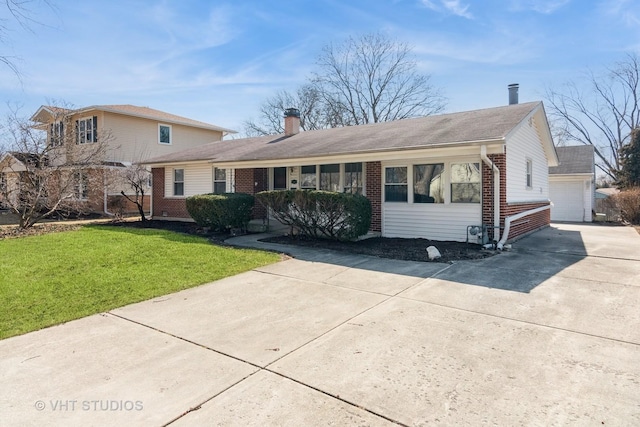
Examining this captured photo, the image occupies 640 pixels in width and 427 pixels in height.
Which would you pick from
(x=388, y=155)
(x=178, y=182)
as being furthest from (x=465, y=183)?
(x=178, y=182)

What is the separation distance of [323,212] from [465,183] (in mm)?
3705

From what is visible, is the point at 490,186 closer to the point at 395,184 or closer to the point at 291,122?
the point at 395,184

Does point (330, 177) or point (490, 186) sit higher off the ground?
point (330, 177)

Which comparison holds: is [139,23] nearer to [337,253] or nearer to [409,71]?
[337,253]

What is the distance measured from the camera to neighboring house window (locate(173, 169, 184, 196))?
16.2 meters

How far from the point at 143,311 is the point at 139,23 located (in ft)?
20.9

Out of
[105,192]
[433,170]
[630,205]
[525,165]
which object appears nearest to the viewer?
[433,170]

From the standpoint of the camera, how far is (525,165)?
11.3m

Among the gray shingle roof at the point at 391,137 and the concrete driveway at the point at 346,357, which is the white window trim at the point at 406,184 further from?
the concrete driveway at the point at 346,357

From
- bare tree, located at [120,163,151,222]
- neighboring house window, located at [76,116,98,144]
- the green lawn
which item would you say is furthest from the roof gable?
the green lawn

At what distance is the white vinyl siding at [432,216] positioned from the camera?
9484 mm

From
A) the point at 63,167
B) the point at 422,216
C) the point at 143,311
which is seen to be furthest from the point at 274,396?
the point at 63,167

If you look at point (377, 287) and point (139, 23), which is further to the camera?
point (139, 23)

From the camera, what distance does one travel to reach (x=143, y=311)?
4.95 metres
